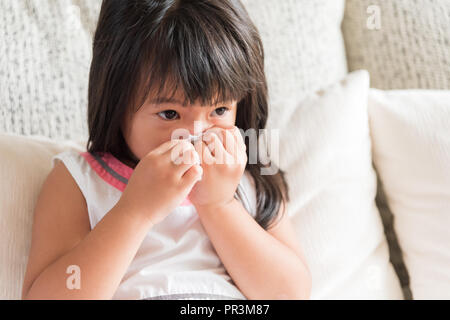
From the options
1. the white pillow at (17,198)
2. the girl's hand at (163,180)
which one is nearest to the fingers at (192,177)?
the girl's hand at (163,180)

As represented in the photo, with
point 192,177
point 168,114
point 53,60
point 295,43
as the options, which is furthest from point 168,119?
point 295,43

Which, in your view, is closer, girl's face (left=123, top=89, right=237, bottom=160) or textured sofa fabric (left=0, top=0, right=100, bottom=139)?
girl's face (left=123, top=89, right=237, bottom=160)

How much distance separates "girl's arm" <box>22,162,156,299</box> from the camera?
663 mm

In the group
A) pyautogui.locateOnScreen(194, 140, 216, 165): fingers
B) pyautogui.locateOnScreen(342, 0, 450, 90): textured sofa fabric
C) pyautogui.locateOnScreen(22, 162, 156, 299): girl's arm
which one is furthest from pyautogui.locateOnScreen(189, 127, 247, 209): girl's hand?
pyautogui.locateOnScreen(342, 0, 450, 90): textured sofa fabric

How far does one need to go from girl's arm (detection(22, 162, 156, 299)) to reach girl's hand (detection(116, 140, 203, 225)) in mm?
18

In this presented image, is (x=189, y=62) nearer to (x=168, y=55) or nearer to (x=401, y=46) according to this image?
(x=168, y=55)

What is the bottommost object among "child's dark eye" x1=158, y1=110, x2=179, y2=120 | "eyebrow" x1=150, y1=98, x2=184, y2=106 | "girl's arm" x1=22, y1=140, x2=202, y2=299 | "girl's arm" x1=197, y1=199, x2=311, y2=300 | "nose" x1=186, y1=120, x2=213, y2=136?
"girl's arm" x1=197, y1=199, x2=311, y2=300

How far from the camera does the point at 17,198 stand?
0.80m

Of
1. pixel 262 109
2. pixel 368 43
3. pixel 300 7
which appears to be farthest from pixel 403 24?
pixel 262 109

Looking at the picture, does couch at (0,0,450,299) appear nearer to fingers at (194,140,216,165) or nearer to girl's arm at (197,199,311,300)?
girl's arm at (197,199,311,300)

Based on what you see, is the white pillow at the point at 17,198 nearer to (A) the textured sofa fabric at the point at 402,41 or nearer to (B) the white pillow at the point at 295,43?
(B) the white pillow at the point at 295,43

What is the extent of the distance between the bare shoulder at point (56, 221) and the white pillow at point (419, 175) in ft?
1.88

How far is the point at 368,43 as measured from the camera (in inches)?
44.3
